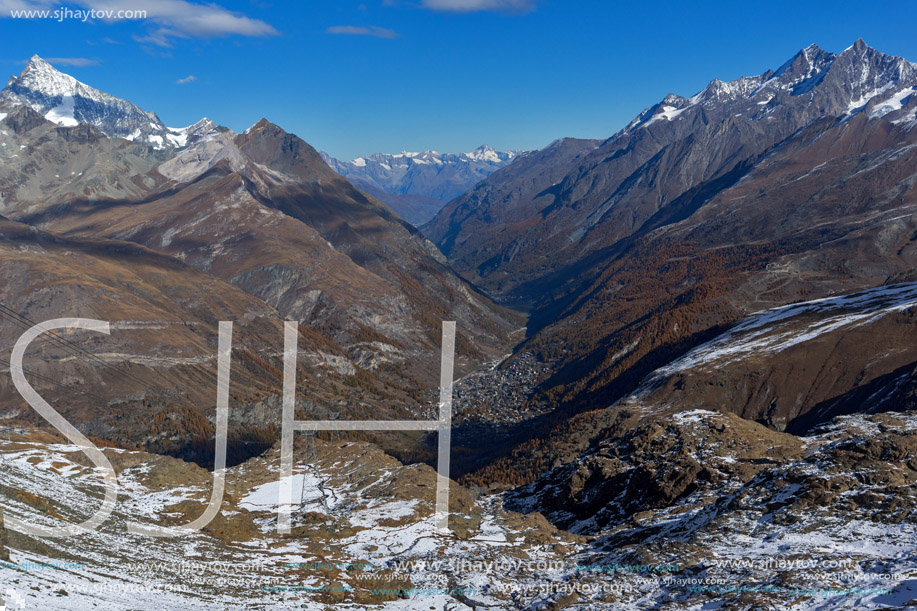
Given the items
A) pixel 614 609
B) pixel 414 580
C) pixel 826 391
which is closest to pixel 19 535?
pixel 414 580

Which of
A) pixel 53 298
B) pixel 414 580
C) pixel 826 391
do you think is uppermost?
pixel 53 298

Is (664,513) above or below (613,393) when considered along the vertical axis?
below

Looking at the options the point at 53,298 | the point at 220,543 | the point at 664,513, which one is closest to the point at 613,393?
the point at 664,513

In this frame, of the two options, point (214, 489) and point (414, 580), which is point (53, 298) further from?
point (414, 580)

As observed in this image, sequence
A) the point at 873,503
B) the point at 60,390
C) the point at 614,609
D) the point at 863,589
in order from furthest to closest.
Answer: the point at 60,390 → the point at 873,503 → the point at 614,609 → the point at 863,589

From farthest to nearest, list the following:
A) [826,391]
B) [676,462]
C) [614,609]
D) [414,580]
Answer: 1. [826,391]
2. [676,462]
3. [414,580]
4. [614,609]

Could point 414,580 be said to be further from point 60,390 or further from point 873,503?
point 60,390

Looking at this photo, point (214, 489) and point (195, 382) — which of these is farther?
point (195, 382)

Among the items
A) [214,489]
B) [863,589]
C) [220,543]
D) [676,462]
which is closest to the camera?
[863,589]

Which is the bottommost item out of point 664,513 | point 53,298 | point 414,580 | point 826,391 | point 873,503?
point 414,580
